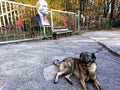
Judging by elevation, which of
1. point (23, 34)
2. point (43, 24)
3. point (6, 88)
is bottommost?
point (6, 88)

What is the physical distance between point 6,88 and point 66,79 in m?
0.92

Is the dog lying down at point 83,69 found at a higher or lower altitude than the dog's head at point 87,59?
lower

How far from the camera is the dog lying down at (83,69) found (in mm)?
1998

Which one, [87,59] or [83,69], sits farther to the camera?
[83,69]

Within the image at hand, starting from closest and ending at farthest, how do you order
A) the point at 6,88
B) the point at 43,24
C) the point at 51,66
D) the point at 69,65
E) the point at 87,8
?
the point at 6,88 → the point at 69,65 → the point at 51,66 → the point at 43,24 → the point at 87,8

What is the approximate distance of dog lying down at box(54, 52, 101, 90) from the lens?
1998mm

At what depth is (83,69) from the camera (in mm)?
2080

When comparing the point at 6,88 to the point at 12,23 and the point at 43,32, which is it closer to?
the point at 12,23

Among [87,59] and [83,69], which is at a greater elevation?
[87,59]

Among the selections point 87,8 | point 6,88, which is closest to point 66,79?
point 6,88

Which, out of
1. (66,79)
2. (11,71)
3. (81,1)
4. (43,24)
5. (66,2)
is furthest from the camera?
(66,2)

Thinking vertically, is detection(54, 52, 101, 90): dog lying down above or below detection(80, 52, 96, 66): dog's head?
below

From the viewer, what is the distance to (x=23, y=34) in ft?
18.7

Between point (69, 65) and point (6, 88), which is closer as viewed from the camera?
point (6, 88)
